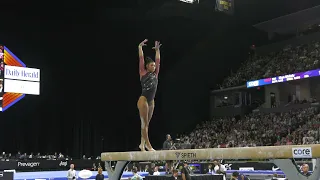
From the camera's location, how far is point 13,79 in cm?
1978

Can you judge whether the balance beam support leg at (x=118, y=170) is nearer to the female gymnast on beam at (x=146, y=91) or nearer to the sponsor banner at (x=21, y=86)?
the female gymnast on beam at (x=146, y=91)

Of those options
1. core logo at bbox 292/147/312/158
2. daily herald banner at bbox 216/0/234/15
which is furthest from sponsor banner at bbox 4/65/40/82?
core logo at bbox 292/147/312/158

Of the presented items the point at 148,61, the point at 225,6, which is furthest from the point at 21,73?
the point at 148,61

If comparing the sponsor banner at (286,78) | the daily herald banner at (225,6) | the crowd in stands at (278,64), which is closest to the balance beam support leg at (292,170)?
the daily herald banner at (225,6)

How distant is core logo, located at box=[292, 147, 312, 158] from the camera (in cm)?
420

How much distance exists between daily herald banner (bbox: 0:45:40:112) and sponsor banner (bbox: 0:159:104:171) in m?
2.97

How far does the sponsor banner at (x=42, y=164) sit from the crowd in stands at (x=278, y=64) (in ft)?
47.3

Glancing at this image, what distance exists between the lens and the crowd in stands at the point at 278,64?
26.0 m

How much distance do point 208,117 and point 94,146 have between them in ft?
35.5

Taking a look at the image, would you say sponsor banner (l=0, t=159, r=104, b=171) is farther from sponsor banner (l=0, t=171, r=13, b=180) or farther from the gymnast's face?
the gymnast's face

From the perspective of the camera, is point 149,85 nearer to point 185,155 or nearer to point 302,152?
point 185,155

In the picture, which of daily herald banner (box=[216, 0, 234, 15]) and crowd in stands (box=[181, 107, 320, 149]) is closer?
daily herald banner (box=[216, 0, 234, 15])

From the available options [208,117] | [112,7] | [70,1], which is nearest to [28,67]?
[70,1]

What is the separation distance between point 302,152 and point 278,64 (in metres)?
25.2
